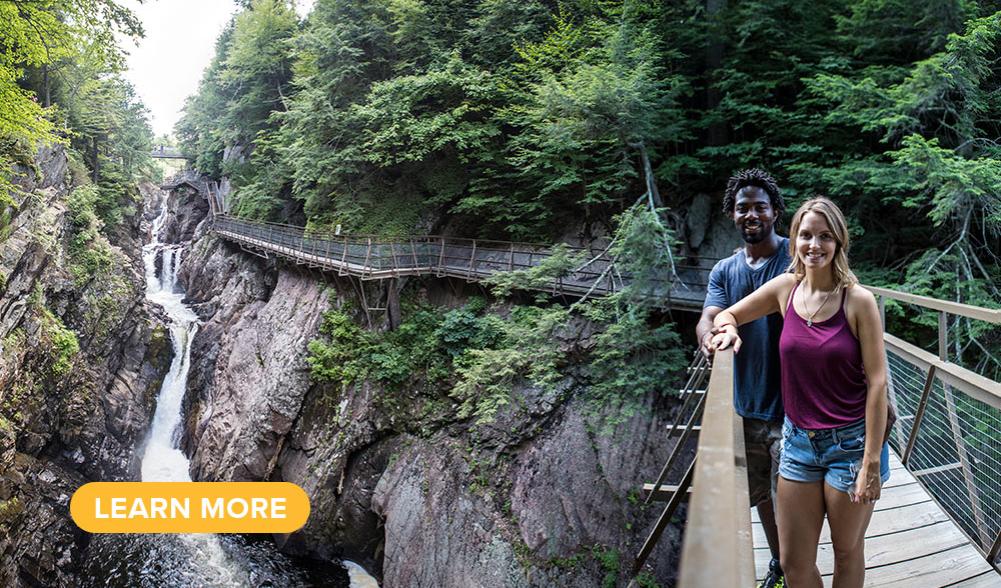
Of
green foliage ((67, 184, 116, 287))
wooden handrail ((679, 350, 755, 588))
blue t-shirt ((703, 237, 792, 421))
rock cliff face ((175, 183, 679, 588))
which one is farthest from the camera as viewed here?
green foliage ((67, 184, 116, 287))

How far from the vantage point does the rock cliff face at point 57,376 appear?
9.57m

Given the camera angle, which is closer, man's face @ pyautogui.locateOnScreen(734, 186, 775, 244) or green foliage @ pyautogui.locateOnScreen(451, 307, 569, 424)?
man's face @ pyautogui.locateOnScreen(734, 186, 775, 244)

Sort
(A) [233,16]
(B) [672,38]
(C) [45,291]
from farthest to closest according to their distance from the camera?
(A) [233,16]
(C) [45,291]
(B) [672,38]

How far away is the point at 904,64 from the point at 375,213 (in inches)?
476

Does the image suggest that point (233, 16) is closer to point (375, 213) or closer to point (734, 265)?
point (375, 213)

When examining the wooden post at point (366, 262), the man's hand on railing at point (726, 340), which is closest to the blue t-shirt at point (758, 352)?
the man's hand on railing at point (726, 340)

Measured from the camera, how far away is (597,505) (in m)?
8.44

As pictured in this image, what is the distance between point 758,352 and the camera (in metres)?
2.31

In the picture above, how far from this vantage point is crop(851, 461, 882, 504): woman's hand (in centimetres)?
171

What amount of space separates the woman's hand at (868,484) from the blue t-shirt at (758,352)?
1.80 feet

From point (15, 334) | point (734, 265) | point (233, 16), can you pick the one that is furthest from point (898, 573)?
point (233, 16)

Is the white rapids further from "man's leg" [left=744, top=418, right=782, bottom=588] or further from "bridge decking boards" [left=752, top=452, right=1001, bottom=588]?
"bridge decking boards" [left=752, top=452, right=1001, bottom=588]

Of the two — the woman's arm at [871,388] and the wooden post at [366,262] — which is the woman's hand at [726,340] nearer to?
the woman's arm at [871,388]

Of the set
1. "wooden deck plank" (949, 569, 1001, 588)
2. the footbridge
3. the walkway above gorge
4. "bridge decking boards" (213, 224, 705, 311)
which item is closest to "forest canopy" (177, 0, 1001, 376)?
the walkway above gorge
